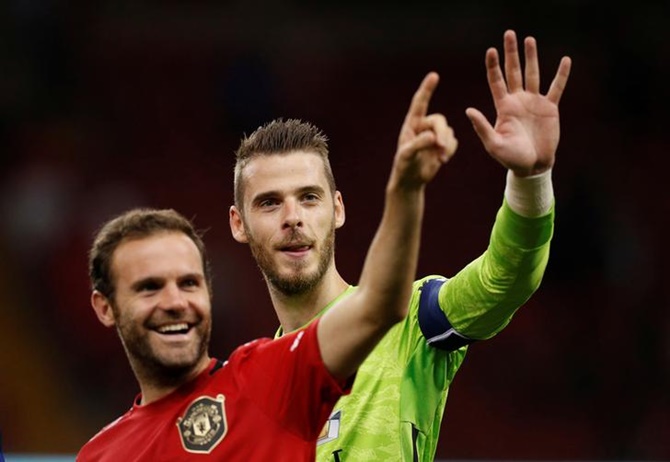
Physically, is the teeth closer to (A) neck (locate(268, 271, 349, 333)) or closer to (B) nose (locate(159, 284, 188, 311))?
(B) nose (locate(159, 284, 188, 311))

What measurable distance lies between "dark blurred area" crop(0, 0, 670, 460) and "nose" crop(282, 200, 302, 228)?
7.09 metres

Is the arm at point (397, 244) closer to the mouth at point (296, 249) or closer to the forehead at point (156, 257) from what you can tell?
the forehead at point (156, 257)

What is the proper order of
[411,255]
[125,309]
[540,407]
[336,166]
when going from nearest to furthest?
[411,255] → [125,309] → [540,407] → [336,166]

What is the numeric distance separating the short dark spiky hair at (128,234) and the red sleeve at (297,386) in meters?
0.40

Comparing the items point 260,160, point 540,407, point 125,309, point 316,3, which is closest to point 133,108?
point 316,3

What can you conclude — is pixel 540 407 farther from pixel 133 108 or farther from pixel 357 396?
pixel 357 396

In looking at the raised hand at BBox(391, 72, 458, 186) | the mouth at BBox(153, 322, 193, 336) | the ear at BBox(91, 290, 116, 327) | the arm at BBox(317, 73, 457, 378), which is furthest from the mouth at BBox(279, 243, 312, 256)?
the raised hand at BBox(391, 72, 458, 186)

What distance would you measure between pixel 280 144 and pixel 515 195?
112cm

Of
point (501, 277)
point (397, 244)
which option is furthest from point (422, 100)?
point (501, 277)

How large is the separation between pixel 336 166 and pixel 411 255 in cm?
974

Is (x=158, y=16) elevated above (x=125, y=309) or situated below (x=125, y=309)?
above

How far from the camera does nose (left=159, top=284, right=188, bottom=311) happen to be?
3.27 m

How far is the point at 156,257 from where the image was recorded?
3375mm

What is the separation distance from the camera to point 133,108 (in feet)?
43.4
